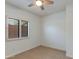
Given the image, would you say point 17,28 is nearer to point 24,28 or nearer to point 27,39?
point 24,28

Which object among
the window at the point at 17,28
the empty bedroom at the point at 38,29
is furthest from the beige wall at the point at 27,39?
the window at the point at 17,28

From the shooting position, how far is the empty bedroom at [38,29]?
163 inches

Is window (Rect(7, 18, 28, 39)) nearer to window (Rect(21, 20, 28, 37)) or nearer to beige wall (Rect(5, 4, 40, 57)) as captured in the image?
window (Rect(21, 20, 28, 37))

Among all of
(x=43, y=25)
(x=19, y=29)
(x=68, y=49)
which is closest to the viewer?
(x=68, y=49)

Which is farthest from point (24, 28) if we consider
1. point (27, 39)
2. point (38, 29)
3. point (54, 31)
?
point (54, 31)

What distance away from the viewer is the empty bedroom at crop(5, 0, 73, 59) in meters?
4.15

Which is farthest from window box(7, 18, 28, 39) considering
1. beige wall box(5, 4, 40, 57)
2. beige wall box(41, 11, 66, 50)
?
beige wall box(41, 11, 66, 50)

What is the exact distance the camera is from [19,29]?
195 inches

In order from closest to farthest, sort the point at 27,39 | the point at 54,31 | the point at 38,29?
the point at 27,39 < the point at 54,31 < the point at 38,29

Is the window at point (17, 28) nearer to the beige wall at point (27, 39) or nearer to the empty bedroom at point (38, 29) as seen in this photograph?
the empty bedroom at point (38, 29)

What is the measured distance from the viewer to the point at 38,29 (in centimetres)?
667
